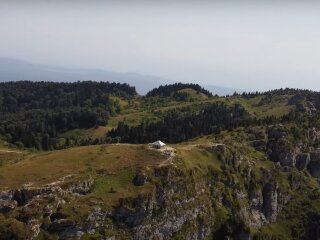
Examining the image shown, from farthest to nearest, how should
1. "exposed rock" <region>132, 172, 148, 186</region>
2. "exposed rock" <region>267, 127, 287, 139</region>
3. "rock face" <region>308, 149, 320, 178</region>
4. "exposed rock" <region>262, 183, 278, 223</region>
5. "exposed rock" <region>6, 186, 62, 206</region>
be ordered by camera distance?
"exposed rock" <region>267, 127, 287, 139</region> → "rock face" <region>308, 149, 320, 178</region> → "exposed rock" <region>262, 183, 278, 223</region> → "exposed rock" <region>132, 172, 148, 186</region> → "exposed rock" <region>6, 186, 62, 206</region>

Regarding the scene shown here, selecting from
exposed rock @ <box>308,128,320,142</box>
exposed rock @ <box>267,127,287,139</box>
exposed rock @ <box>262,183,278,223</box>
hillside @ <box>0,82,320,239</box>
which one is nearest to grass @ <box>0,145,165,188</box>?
hillside @ <box>0,82,320,239</box>

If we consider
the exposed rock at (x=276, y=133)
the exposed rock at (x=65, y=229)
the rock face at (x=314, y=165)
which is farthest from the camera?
the exposed rock at (x=276, y=133)

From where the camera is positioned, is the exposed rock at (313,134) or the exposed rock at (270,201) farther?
the exposed rock at (313,134)

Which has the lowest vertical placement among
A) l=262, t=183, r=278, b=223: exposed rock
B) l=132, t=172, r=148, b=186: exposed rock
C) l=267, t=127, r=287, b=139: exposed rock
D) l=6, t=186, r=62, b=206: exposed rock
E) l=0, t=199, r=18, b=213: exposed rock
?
l=262, t=183, r=278, b=223: exposed rock

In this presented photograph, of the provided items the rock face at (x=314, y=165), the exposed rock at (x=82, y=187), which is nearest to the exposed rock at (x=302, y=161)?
the rock face at (x=314, y=165)

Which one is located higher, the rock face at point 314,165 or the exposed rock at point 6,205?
the rock face at point 314,165

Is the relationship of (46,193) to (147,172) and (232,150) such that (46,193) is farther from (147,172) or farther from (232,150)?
(232,150)

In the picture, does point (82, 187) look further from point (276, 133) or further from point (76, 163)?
point (276, 133)

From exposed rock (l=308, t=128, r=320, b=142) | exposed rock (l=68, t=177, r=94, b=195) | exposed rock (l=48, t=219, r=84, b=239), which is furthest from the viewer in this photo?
exposed rock (l=308, t=128, r=320, b=142)

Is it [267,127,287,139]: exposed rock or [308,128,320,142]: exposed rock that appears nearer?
[267,127,287,139]: exposed rock

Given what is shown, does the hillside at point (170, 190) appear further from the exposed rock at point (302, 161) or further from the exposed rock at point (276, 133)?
the exposed rock at point (302, 161)

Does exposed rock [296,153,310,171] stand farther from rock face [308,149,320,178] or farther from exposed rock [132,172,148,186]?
exposed rock [132,172,148,186]

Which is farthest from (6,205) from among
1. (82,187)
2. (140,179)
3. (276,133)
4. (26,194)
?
(276,133)
